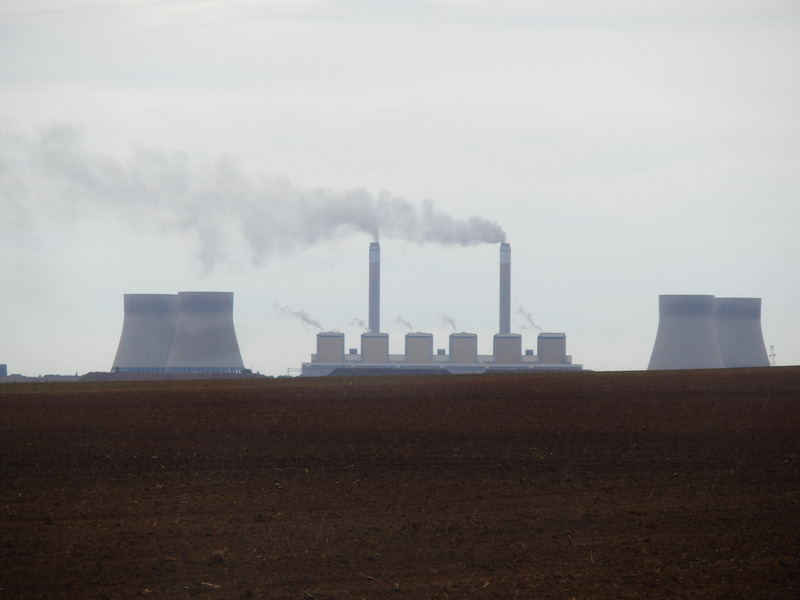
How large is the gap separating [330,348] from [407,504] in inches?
2028

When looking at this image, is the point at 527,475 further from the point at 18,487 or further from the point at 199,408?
the point at 199,408

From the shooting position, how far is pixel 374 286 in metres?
58.9

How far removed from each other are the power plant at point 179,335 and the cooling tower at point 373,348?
1338cm

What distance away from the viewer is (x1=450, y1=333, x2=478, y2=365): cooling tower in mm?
60250

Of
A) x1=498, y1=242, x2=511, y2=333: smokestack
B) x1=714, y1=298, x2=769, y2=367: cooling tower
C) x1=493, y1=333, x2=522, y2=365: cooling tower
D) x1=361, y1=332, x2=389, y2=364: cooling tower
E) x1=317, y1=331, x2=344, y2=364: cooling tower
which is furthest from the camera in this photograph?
x1=317, y1=331, x2=344, y2=364: cooling tower

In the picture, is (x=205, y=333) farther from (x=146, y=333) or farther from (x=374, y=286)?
(x=374, y=286)

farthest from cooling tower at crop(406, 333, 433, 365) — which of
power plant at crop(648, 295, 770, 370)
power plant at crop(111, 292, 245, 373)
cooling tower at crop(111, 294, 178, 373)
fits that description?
cooling tower at crop(111, 294, 178, 373)

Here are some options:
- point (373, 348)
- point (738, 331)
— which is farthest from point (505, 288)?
point (738, 331)

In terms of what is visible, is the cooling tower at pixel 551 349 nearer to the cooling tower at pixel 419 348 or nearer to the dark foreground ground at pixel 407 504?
the cooling tower at pixel 419 348

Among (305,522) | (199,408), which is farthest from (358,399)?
(305,522)

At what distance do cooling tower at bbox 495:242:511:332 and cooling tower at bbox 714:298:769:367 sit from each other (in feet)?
42.0

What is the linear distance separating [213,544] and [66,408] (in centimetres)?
1118

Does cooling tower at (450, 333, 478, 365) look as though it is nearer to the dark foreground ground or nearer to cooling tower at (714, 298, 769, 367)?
cooling tower at (714, 298, 769, 367)

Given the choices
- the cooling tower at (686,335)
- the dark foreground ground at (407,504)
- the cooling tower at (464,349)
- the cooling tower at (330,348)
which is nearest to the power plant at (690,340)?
the cooling tower at (686,335)
